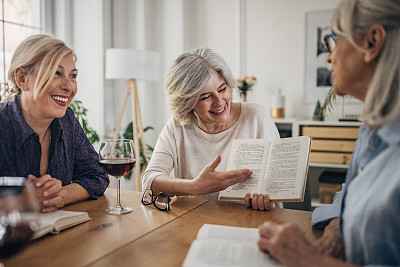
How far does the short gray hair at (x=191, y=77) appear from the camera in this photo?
5.81ft

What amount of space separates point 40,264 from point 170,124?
1.15 metres

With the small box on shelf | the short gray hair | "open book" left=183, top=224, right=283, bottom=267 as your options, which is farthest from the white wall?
"open book" left=183, top=224, right=283, bottom=267

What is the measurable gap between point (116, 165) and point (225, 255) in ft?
1.77

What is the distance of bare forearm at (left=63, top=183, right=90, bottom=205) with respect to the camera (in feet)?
4.49

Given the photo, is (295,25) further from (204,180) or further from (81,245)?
(81,245)

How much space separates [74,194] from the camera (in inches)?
55.0

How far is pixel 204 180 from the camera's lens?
4.66 ft

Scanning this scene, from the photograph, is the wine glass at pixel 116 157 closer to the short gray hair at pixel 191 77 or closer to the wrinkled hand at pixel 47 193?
the wrinkled hand at pixel 47 193

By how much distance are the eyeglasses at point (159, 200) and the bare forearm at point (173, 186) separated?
0.31 ft

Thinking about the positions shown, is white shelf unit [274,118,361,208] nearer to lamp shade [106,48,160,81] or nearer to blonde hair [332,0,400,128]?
lamp shade [106,48,160,81]

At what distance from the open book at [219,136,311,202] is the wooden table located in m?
0.06

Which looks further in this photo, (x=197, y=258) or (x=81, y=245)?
(x=81, y=245)

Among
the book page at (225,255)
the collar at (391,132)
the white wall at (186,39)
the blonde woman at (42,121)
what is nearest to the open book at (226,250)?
the book page at (225,255)

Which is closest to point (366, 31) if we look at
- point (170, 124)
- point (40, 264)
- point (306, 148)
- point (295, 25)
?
point (306, 148)
